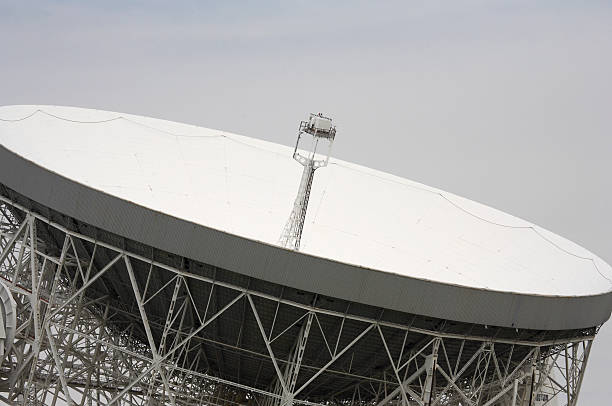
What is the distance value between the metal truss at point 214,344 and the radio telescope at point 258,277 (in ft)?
0.31

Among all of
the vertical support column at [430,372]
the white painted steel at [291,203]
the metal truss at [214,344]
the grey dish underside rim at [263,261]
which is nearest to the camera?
the grey dish underside rim at [263,261]

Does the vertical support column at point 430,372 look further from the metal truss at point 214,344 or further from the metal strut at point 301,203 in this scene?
the metal strut at point 301,203

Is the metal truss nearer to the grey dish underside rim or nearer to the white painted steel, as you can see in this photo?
the grey dish underside rim

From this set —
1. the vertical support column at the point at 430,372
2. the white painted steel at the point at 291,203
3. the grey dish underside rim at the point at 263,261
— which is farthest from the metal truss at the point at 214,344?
the white painted steel at the point at 291,203

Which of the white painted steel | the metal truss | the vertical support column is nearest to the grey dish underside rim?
the metal truss

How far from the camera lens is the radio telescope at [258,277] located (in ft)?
90.5

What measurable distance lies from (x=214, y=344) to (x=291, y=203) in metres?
8.55

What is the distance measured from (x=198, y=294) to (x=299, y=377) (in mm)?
4963

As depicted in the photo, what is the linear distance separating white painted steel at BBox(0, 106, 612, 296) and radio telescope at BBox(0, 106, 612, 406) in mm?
95

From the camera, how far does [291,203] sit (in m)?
37.7

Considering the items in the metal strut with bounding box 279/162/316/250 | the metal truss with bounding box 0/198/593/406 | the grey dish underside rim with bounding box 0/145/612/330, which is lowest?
the metal truss with bounding box 0/198/593/406

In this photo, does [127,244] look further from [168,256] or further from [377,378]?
[377,378]

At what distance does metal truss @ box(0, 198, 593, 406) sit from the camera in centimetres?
2828

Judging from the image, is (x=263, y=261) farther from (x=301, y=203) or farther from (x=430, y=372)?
(x=430, y=372)
